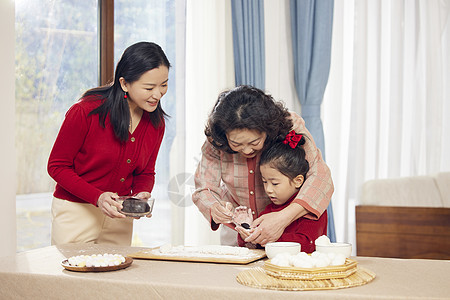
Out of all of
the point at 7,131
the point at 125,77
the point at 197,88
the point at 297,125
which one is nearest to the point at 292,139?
the point at 297,125

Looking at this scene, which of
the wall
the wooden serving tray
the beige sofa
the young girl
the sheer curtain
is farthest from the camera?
the sheer curtain

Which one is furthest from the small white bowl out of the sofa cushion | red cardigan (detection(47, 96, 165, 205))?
the sofa cushion

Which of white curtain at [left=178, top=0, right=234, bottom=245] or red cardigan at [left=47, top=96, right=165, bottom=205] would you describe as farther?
white curtain at [left=178, top=0, right=234, bottom=245]

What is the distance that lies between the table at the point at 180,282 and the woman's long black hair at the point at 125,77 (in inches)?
23.7

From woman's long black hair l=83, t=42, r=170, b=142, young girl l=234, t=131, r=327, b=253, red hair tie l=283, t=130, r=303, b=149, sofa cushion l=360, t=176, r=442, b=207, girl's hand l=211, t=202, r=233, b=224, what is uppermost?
woman's long black hair l=83, t=42, r=170, b=142

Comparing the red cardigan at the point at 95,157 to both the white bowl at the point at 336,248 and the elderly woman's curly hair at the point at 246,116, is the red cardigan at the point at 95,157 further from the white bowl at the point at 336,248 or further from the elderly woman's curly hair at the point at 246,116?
the white bowl at the point at 336,248

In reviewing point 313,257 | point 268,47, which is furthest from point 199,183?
point 268,47

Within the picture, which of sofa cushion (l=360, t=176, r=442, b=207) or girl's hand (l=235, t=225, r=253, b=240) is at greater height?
girl's hand (l=235, t=225, r=253, b=240)

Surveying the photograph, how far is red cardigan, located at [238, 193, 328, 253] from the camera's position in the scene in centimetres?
194

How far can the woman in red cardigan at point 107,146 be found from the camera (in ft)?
6.93

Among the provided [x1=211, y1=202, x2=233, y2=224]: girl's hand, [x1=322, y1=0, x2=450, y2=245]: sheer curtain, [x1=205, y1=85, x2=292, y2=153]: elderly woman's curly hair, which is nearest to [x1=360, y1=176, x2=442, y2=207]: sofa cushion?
[x1=322, y1=0, x2=450, y2=245]: sheer curtain

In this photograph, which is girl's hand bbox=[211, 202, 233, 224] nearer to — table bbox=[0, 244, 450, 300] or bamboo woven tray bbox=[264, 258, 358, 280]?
table bbox=[0, 244, 450, 300]

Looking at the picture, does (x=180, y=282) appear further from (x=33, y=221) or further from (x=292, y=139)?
(x=33, y=221)

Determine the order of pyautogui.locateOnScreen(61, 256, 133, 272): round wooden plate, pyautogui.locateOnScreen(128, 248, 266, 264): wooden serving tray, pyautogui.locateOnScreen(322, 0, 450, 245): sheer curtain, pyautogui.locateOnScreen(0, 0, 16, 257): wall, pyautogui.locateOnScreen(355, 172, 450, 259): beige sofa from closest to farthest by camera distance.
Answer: pyautogui.locateOnScreen(61, 256, 133, 272): round wooden plate < pyautogui.locateOnScreen(128, 248, 266, 264): wooden serving tray < pyautogui.locateOnScreen(0, 0, 16, 257): wall < pyautogui.locateOnScreen(355, 172, 450, 259): beige sofa < pyautogui.locateOnScreen(322, 0, 450, 245): sheer curtain
